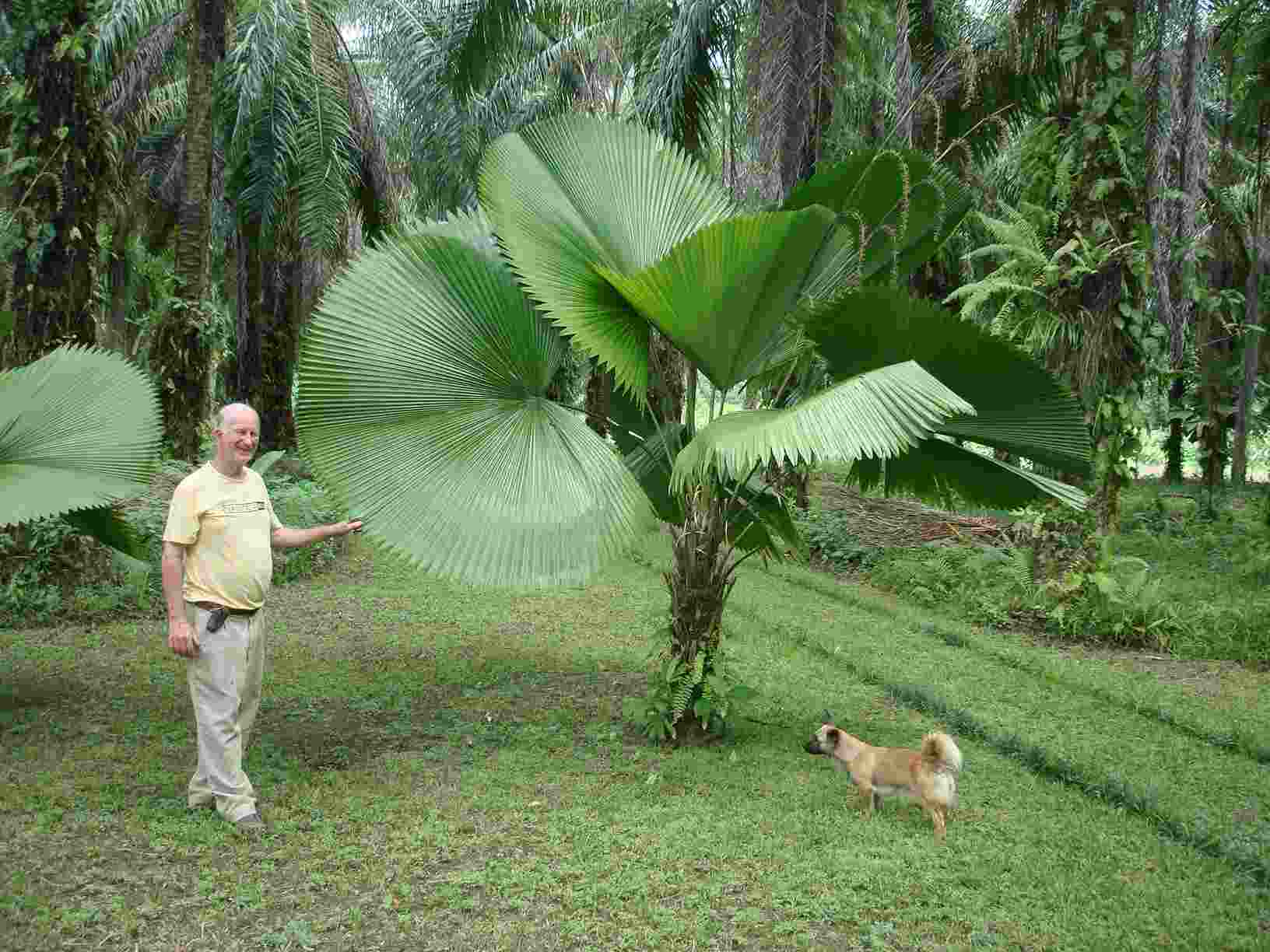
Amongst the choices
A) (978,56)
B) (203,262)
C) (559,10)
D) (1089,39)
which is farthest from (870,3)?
(203,262)

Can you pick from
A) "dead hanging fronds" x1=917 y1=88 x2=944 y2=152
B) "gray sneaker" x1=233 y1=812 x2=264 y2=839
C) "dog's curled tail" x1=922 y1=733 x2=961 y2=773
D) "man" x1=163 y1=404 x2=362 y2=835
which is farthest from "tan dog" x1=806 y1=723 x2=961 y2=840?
"dead hanging fronds" x1=917 y1=88 x2=944 y2=152

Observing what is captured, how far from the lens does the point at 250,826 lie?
4.84 metres

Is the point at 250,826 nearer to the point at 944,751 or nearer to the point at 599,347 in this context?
the point at 599,347

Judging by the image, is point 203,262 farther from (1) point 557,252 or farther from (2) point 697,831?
(2) point 697,831

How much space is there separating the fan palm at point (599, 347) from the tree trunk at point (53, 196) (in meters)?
4.43

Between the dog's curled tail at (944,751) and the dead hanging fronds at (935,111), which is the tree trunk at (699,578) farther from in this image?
the dead hanging fronds at (935,111)

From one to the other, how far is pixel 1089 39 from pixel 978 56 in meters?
4.36

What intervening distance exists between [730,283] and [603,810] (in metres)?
2.46

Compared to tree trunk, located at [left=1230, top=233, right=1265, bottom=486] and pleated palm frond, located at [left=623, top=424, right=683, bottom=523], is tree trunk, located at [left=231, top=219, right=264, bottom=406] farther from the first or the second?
tree trunk, located at [left=1230, top=233, right=1265, bottom=486]

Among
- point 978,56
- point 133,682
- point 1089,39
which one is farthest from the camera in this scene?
point 978,56

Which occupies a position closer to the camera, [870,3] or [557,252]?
[557,252]

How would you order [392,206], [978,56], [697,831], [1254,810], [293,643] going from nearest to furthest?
[697,831]
[1254,810]
[293,643]
[978,56]
[392,206]

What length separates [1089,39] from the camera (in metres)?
9.55

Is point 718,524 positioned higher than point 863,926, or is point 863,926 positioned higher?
point 718,524
